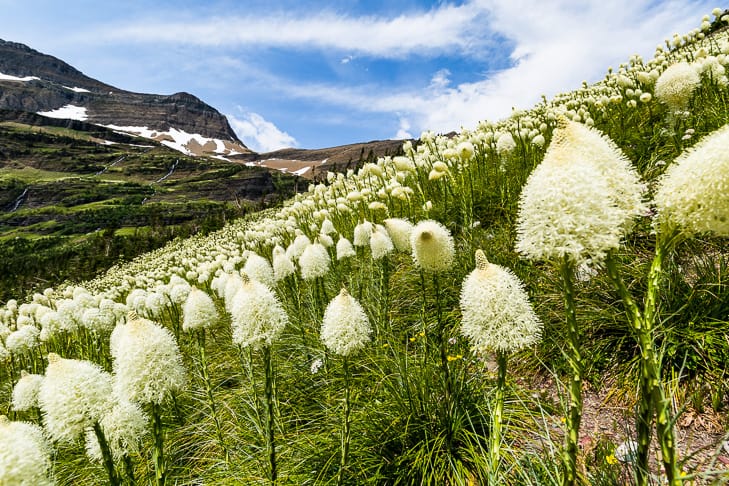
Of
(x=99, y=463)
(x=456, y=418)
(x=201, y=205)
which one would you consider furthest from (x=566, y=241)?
(x=201, y=205)

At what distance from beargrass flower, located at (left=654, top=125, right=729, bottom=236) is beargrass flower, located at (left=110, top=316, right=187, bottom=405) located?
289 centimetres

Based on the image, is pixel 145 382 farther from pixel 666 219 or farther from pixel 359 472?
pixel 666 219

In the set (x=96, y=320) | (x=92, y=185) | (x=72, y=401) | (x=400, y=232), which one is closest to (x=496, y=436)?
(x=72, y=401)

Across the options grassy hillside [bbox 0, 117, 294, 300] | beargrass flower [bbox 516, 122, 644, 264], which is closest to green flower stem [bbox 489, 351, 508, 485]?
beargrass flower [bbox 516, 122, 644, 264]

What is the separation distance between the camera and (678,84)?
426 cm

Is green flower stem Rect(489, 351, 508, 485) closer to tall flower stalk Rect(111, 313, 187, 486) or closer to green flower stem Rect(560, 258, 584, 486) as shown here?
green flower stem Rect(560, 258, 584, 486)

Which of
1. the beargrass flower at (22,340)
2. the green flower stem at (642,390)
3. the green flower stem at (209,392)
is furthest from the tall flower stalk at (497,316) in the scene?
the beargrass flower at (22,340)

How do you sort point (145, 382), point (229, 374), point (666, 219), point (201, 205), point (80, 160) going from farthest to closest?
1. point (80, 160)
2. point (201, 205)
3. point (229, 374)
4. point (145, 382)
5. point (666, 219)

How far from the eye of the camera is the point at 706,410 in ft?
9.61

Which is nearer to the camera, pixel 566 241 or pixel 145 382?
pixel 566 241

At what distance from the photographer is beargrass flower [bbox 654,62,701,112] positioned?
165 inches

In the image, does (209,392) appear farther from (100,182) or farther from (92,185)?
(100,182)

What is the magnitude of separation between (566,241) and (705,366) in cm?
269

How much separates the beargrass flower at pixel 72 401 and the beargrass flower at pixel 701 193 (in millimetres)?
3075
